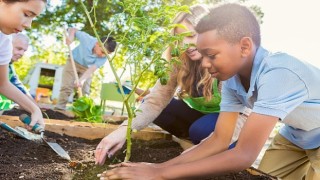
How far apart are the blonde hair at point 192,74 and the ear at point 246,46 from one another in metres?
0.83

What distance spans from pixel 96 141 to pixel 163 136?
0.63 m

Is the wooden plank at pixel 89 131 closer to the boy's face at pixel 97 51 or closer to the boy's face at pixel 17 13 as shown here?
the boy's face at pixel 17 13

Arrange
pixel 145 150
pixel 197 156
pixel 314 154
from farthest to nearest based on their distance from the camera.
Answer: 1. pixel 145 150
2. pixel 314 154
3. pixel 197 156

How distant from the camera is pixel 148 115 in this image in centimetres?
266

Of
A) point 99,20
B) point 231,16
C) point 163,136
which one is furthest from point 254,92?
point 99,20

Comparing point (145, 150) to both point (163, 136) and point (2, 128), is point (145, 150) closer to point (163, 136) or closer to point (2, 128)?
point (163, 136)

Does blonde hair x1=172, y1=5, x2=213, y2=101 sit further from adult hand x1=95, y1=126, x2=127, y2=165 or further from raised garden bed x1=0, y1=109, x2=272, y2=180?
adult hand x1=95, y1=126, x2=127, y2=165

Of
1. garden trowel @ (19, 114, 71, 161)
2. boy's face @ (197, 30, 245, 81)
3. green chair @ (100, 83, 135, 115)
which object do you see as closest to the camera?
boy's face @ (197, 30, 245, 81)

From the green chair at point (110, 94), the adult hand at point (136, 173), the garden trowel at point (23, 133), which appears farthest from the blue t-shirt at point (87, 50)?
the adult hand at point (136, 173)

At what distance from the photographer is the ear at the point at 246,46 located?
5.83 feet

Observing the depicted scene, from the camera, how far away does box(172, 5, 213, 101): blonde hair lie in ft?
8.70

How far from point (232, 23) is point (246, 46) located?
0.13 m

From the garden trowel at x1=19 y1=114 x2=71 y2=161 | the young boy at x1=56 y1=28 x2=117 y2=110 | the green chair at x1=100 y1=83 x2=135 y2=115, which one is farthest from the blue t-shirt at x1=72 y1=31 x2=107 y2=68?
the garden trowel at x1=19 y1=114 x2=71 y2=161

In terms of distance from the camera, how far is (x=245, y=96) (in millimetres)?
1960
